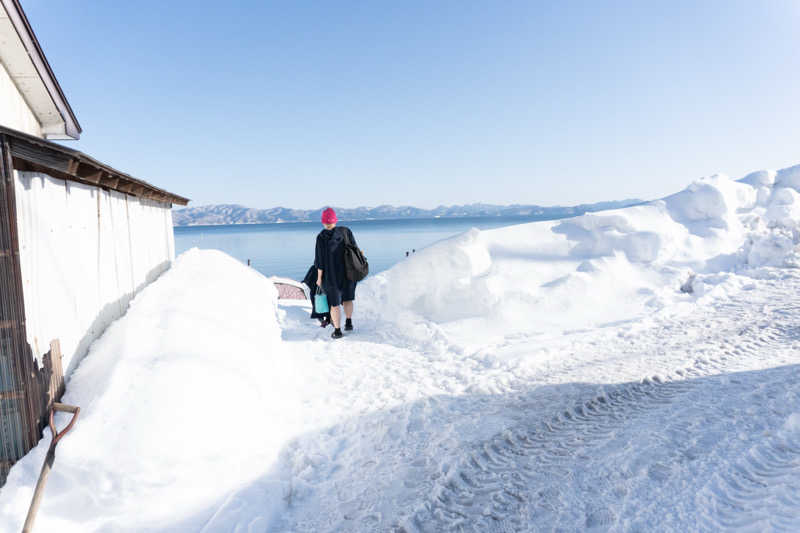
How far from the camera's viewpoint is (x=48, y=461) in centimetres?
252

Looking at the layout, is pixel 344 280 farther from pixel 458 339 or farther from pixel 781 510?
pixel 781 510

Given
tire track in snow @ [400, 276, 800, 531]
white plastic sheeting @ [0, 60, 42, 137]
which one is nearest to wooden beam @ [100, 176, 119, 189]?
white plastic sheeting @ [0, 60, 42, 137]

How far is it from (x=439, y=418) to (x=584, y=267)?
6149 millimetres

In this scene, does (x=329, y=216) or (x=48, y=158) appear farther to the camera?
(x=329, y=216)

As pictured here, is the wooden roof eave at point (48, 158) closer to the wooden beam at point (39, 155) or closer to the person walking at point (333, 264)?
the wooden beam at point (39, 155)

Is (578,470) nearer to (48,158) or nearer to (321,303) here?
(48,158)

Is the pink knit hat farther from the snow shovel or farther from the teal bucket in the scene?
the snow shovel

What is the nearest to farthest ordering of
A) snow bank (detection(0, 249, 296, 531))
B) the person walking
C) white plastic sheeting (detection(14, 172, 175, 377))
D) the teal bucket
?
snow bank (detection(0, 249, 296, 531))
white plastic sheeting (detection(14, 172, 175, 377))
the person walking
the teal bucket

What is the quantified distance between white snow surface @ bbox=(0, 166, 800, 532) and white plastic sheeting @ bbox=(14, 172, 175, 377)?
30cm

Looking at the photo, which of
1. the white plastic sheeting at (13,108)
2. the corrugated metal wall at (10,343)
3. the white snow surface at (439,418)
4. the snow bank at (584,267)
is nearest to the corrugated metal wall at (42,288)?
the corrugated metal wall at (10,343)

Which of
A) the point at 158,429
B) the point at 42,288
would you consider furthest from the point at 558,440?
the point at 42,288

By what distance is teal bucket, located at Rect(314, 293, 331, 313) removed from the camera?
7.11 m

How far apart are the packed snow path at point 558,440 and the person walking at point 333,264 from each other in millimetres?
→ 1144

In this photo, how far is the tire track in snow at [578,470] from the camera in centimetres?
251
